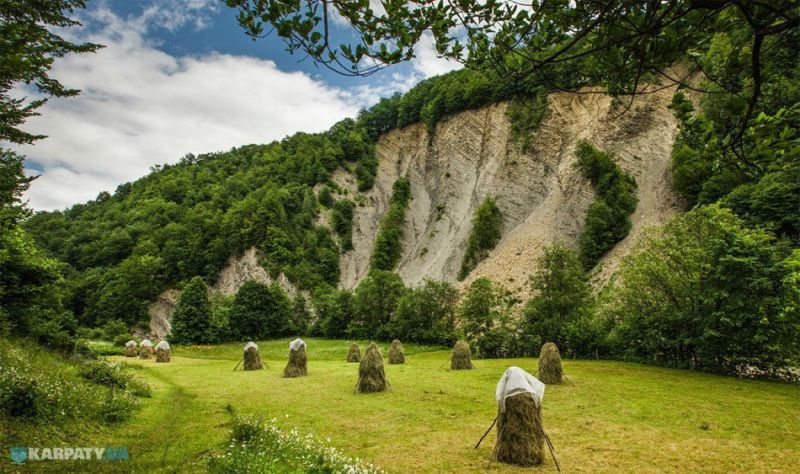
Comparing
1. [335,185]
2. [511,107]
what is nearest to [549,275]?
[511,107]

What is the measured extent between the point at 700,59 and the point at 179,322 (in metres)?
56.0

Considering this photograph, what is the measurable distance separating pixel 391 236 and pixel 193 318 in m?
31.1

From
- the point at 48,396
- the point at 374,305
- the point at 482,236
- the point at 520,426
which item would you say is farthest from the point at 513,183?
the point at 48,396

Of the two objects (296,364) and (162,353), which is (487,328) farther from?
(162,353)

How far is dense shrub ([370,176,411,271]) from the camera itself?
6394 cm

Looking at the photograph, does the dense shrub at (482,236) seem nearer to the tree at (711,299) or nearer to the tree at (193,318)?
the tree at (711,299)

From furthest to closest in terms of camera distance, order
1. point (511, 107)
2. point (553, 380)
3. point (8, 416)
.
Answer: point (511, 107) → point (553, 380) → point (8, 416)

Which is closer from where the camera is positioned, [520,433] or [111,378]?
[520,433]

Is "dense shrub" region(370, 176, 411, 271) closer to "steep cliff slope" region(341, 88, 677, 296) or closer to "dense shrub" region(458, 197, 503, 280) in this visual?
"steep cliff slope" region(341, 88, 677, 296)

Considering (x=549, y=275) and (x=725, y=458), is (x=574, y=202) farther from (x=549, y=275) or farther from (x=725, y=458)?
(x=725, y=458)

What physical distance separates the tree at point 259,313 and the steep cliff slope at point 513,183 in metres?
13.4

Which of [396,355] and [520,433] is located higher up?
[520,433]

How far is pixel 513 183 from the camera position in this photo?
59938mm

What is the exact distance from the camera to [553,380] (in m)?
17.3
